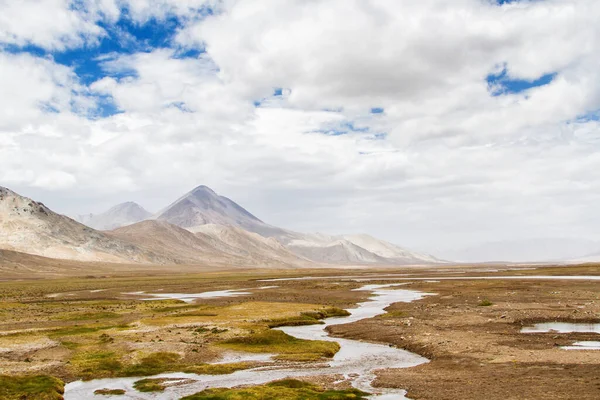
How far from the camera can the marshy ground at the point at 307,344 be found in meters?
31.3

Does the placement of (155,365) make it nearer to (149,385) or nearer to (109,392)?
(149,385)

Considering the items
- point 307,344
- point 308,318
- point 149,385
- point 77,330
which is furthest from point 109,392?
point 308,318

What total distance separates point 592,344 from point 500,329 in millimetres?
10547

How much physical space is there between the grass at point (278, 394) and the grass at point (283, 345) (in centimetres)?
1086

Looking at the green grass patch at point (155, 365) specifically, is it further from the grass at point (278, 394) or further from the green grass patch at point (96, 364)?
the grass at point (278, 394)

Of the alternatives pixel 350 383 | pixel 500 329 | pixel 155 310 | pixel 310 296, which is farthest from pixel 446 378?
pixel 310 296

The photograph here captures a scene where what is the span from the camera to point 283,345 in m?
47.9

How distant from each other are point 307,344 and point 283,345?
231cm

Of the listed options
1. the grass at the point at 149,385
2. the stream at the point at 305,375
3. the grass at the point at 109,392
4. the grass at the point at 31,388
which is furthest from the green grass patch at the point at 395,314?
the grass at the point at 31,388

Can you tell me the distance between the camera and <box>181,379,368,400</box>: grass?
1130 inches

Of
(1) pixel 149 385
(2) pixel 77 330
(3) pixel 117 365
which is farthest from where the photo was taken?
(2) pixel 77 330

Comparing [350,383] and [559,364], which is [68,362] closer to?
[350,383]

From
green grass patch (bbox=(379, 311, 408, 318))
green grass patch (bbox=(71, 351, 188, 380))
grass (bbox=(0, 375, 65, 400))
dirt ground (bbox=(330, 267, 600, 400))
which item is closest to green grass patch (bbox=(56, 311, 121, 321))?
green grass patch (bbox=(71, 351, 188, 380))

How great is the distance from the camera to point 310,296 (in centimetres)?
10325
